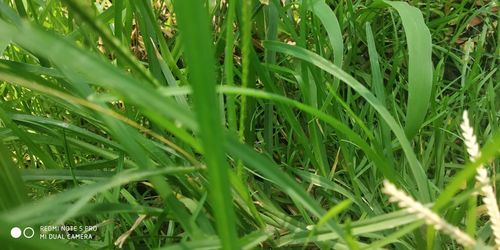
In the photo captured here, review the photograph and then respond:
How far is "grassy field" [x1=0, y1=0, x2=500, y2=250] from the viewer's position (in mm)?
419

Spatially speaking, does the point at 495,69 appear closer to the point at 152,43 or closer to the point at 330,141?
the point at 330,141

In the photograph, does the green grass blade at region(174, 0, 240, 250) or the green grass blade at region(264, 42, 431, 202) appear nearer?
the green grass blade at region(174, 0, 240, 250)

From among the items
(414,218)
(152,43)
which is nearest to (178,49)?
(152,43)

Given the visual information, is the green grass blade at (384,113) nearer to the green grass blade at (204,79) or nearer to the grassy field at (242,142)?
the grassy field at (242,142)

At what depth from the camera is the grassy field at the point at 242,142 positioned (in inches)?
16.5

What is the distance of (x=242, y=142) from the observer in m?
0.65

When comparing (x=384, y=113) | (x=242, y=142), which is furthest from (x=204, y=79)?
Answer: (x=384, y=113)

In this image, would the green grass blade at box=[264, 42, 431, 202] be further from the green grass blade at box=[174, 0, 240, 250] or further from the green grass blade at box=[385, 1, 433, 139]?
the green grass blade at box=[174, 0, 240, 250]

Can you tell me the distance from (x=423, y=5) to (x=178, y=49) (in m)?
0.70

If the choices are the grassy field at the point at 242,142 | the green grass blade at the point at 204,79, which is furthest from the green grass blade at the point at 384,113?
the green grass blade at the point at 204,79

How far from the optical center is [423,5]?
146cm

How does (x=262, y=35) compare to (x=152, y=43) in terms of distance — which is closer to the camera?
(x=152, y=43)

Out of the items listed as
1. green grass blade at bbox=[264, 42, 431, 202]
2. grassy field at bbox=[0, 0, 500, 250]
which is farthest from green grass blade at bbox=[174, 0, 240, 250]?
green grass blade at bbox=[264, 42, 431, 202]

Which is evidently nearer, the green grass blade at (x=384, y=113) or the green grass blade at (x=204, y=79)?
the green grass blade at (x=204, y=79)
